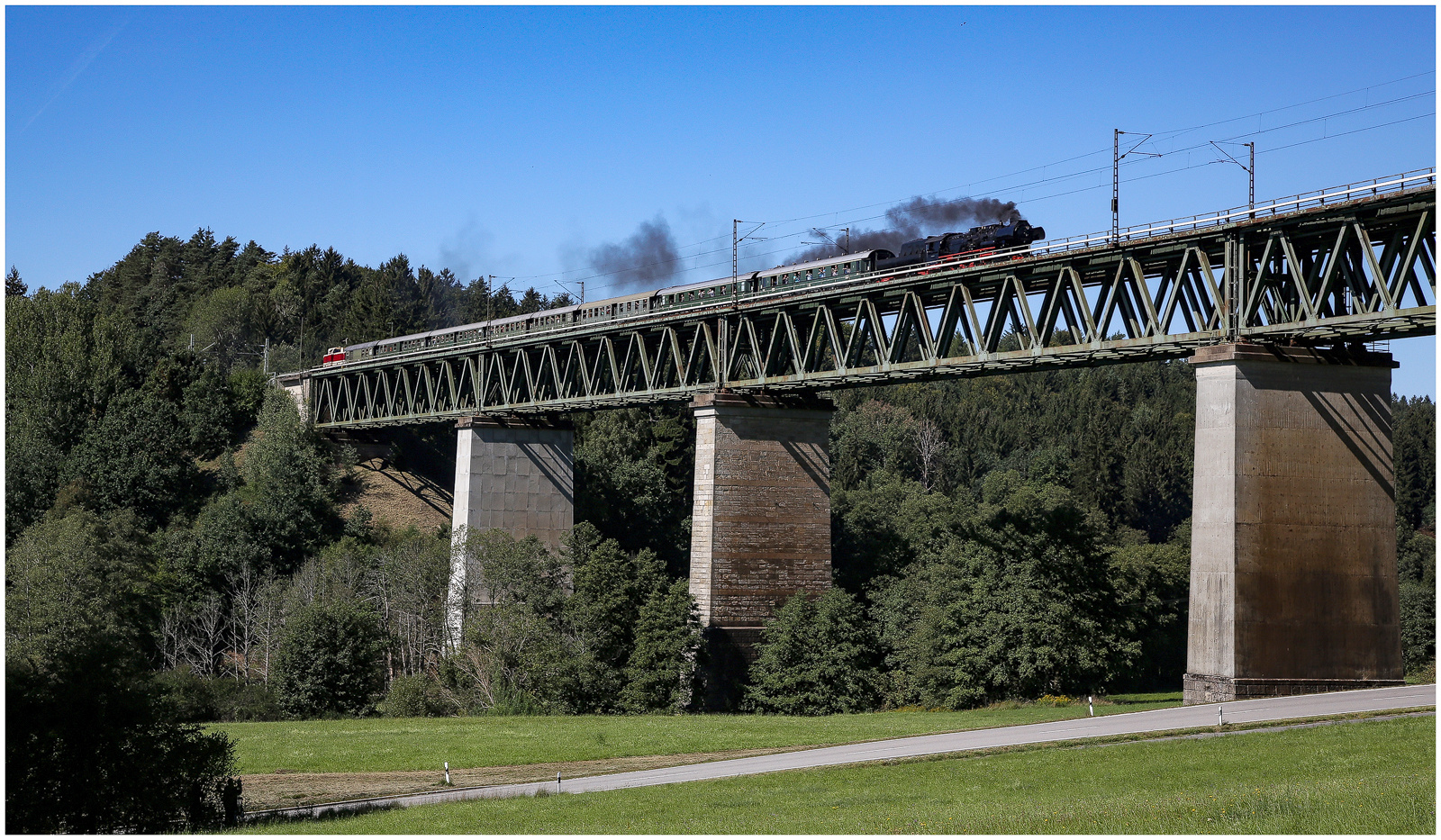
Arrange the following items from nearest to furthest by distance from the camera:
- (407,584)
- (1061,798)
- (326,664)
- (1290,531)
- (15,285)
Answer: (1061,798)
(1290,531)
(326,664)
(407,584)
(15,285)

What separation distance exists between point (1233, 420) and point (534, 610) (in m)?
34.2

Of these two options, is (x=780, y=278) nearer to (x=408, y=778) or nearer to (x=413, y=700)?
(x=413, y=700)

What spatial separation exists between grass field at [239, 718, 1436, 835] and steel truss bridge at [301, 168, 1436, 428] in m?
14.0

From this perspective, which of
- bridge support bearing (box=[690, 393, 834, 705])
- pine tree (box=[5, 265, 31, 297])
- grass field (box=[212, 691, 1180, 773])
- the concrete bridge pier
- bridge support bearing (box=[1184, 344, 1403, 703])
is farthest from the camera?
pine tree (box=[5, 265, 31, 297])

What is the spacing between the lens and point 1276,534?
39312 mm

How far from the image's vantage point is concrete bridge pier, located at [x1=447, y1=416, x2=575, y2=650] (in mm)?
72938

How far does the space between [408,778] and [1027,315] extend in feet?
82.6

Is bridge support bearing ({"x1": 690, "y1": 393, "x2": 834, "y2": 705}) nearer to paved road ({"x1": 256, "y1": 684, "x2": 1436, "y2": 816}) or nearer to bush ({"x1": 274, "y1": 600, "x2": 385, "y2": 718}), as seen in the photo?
bush ({"x1": 274, "y1": 600, "x2": 385, "y2": 718})

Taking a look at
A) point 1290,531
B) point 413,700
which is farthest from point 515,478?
point 1290,531

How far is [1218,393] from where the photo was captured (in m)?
40.2

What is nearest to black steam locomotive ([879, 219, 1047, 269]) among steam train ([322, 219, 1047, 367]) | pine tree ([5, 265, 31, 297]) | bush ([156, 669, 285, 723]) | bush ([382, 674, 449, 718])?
steam train ([322, 219, 1047, 367])

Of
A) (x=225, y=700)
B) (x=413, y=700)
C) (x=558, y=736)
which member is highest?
(x=558, y=736)

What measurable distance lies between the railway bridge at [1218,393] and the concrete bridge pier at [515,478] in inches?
582

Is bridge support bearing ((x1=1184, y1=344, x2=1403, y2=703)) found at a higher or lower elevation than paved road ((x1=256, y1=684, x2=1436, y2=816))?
higher
